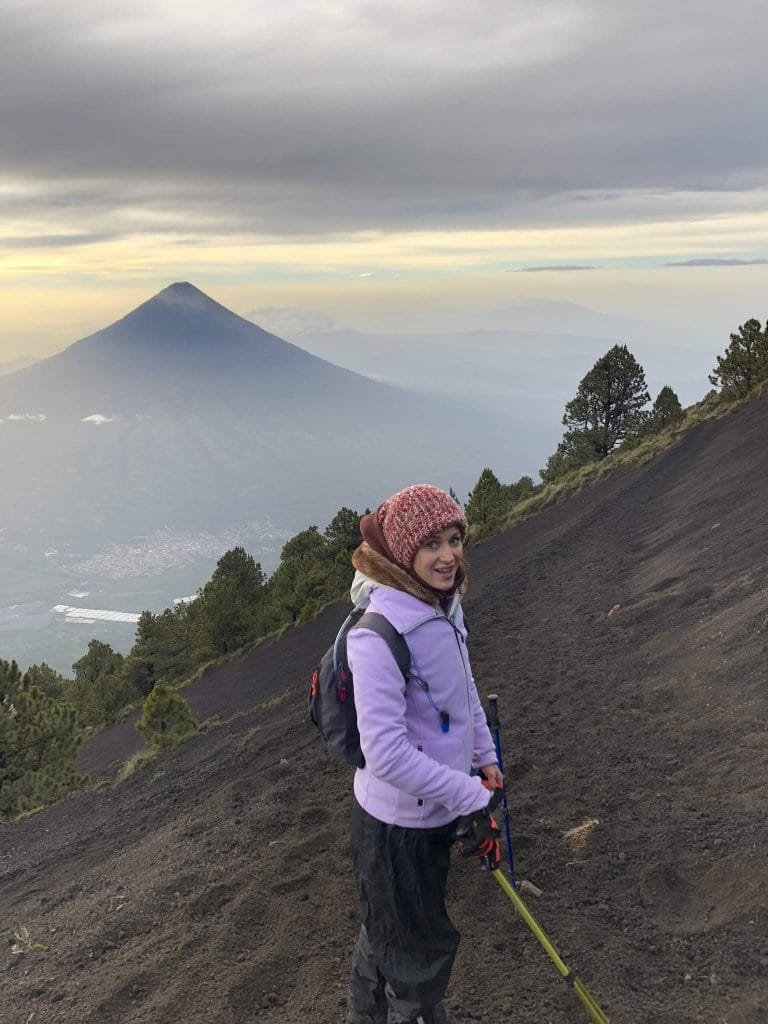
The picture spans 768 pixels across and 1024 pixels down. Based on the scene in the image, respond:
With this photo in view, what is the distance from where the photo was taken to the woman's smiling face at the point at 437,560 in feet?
10.0

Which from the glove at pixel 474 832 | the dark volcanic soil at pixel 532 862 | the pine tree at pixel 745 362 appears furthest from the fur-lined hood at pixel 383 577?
the pine tree at pixel 745 362

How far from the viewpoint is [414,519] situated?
306 cm

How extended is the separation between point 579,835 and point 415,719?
A: 116 inches

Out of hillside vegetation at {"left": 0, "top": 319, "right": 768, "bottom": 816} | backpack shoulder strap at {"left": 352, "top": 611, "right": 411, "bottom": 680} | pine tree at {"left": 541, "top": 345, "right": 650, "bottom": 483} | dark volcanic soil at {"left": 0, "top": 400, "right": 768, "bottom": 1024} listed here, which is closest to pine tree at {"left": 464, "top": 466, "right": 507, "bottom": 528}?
hillside vegetation at {"left": 0, "top": 319, "right": 768, "bottom": 816}

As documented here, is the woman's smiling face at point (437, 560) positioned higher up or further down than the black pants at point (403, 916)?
higher up

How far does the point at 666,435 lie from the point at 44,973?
2781cm

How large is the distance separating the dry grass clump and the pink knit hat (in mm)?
3218

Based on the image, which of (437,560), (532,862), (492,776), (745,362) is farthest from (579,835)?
(745,362)

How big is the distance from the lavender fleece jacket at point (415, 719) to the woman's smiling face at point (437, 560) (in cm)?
11

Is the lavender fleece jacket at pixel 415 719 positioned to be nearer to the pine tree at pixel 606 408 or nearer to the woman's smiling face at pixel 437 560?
the woman's smiling face at pixel 437 560

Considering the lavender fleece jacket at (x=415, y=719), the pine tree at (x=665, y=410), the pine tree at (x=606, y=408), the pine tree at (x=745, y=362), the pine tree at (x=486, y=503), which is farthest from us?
the pine tree at (x=606, y=408)

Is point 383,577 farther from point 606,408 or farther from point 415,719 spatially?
point 606,408

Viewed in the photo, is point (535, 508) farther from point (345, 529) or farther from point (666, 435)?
point (345, 529)

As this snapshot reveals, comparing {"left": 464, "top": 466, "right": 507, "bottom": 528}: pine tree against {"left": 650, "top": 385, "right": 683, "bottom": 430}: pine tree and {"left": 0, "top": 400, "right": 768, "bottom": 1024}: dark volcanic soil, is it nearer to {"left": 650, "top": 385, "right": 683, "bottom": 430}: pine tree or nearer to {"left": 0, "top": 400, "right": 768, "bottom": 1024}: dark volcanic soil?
{"left": 650, "top": 385, "right": 683, "bottom": 430}: pine tree
